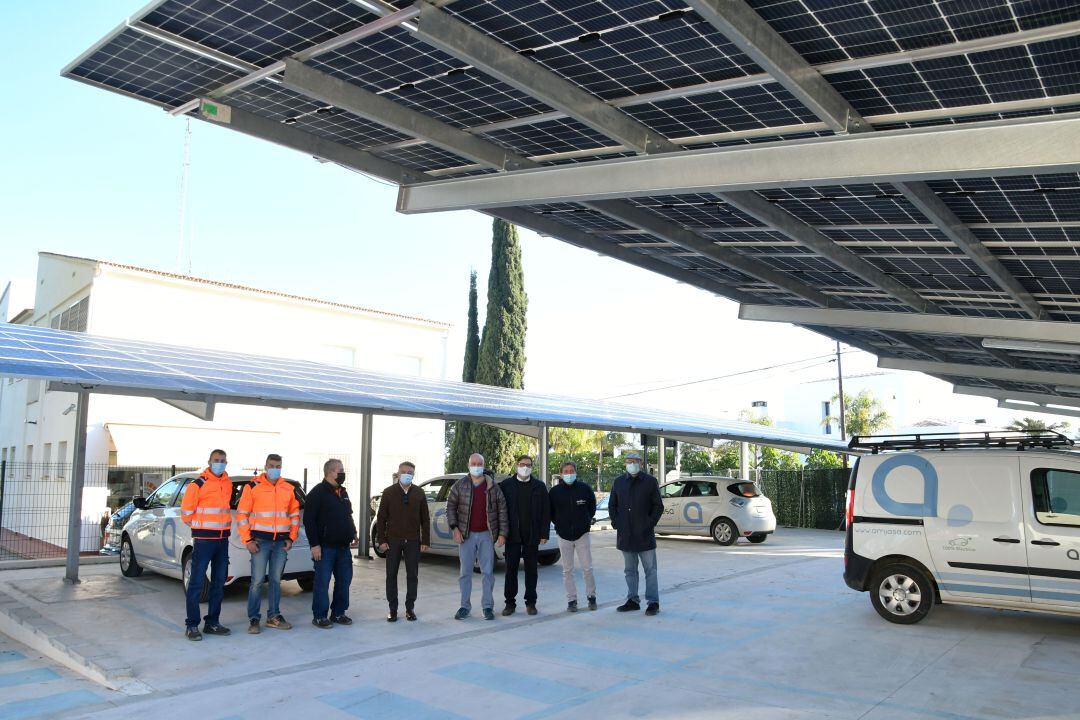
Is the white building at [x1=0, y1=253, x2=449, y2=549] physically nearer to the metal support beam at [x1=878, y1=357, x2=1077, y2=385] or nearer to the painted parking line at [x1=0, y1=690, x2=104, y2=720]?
the painted parking line at [x1=0, y1=690, x2=104, y2=720]

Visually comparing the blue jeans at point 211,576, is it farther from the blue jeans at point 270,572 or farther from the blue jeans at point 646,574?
the blue jeans at point 646,574

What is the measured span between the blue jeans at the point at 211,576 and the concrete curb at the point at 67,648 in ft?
3.22

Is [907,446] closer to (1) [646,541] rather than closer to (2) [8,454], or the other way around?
(1) [646,541]

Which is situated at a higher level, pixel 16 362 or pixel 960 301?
pixel 960 301

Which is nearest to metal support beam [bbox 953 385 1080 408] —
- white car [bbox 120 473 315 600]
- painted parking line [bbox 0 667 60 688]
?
white car [bbox 120 473 315 600]

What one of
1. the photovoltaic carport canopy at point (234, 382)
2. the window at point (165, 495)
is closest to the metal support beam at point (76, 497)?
the photovoltaic carport canopy at point (234, 382)

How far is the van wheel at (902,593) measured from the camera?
9.52 meters

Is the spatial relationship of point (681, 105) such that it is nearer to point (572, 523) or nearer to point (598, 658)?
point (572, 523)

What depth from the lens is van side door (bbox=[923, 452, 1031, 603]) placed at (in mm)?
8961

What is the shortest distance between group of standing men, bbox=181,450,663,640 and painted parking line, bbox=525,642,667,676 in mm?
1723

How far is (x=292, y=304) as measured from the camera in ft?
94.8

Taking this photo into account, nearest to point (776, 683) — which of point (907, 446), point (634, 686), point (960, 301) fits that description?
point (634, 686)

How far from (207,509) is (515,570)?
383 centimetres

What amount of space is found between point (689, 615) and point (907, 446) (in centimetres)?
339
